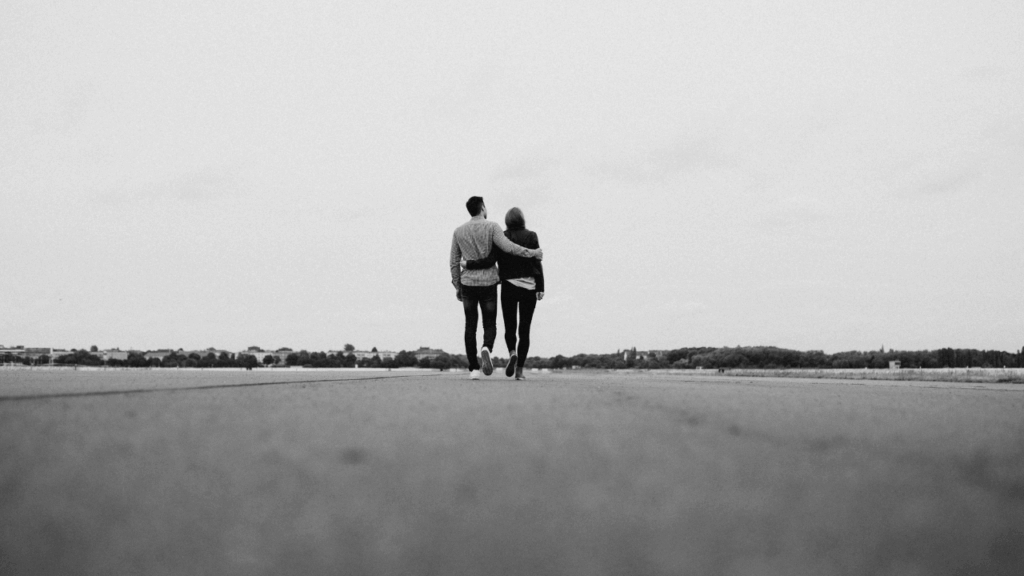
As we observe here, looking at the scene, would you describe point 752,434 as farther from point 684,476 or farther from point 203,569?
point 203,569

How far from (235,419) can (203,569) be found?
1.16m

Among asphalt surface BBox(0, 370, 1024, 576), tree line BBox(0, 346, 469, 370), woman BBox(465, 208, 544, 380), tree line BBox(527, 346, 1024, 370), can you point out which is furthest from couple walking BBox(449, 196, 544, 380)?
tree line BBox(527, 346, 1024, 370)

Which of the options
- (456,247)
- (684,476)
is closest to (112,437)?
(684,476)

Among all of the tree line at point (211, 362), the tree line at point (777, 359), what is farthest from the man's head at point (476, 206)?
the tree line at point (777, 359)

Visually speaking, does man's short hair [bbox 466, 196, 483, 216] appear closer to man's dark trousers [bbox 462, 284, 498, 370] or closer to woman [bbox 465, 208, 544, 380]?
woman [bbox 465, 208, 544, 380]

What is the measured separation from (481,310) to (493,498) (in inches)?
306

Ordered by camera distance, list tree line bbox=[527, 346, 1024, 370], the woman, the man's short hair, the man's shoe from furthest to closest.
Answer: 1. tree line bbox=[527, 346, 1024, 370]
2. the man's short hair
3. the woman
4. the man's shoe

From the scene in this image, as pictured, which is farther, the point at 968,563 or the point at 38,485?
the point at 38,485

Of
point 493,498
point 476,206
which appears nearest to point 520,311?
point 476,206

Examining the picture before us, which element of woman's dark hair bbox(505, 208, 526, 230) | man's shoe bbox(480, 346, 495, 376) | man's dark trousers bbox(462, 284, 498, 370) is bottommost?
man's shoe bbox(480, 346, 495, 376)

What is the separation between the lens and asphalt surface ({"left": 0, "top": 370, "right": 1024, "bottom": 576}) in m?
0.73

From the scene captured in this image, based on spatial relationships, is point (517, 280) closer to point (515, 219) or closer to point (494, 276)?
point (494, 276)

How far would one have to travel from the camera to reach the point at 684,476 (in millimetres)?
1101

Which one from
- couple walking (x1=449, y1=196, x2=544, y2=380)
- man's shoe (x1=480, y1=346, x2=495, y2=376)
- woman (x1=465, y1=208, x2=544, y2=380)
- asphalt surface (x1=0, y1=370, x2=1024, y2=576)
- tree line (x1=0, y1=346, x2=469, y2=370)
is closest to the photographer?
asphalt surface (x1=0, y1=370, x2=1024, y2=576)
